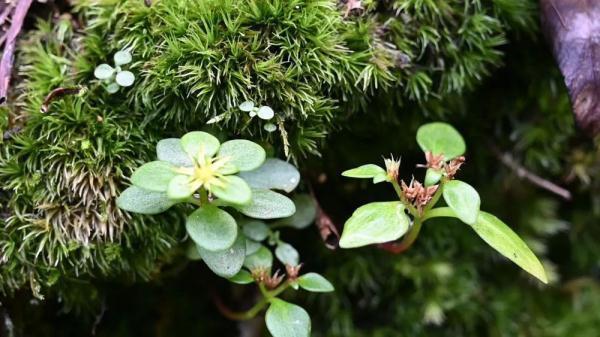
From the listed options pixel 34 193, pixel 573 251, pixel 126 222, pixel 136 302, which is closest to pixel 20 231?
pixel 34 193

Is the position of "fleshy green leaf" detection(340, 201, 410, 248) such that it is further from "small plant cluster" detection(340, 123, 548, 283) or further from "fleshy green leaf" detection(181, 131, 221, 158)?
"fleshy green leaf" detection(181, 131, 221, 158)

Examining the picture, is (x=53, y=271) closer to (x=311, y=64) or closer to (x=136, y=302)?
(x=136, y=302)

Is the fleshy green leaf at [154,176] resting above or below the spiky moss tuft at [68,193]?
above

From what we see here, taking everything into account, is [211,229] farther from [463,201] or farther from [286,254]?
[463,201]

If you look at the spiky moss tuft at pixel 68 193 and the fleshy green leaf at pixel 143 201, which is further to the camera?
the spiky moss tuft at pixel 68 193

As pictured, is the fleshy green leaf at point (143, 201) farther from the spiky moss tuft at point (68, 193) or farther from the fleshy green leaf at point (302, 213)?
the fleshy green leaf at point (302, 213)

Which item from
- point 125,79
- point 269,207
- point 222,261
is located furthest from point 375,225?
point 125,79

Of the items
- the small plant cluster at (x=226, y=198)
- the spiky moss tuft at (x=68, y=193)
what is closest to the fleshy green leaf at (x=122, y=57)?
the spiky moss tuft at (x=68, y=193)
